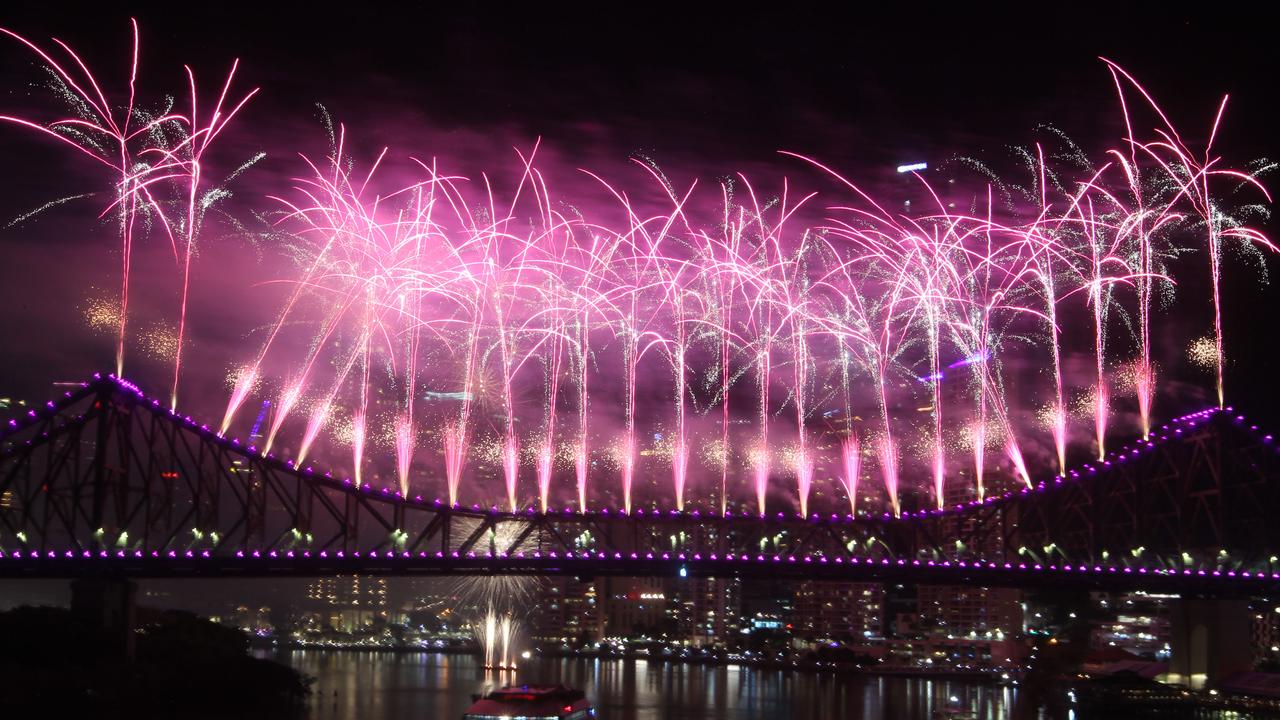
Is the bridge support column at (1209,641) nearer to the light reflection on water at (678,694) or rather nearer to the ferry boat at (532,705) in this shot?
the light reflection on water at (678,694)

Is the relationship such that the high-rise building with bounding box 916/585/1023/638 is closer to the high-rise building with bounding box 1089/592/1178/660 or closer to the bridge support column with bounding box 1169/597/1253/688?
the high-rise building with bounding box 1089/592/1178/660

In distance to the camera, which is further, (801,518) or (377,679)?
(377,679)

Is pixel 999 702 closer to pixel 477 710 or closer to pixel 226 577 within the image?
pixel 477 710

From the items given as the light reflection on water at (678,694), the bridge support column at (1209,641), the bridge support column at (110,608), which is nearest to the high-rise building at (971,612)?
the light reflection on water at (678,694)

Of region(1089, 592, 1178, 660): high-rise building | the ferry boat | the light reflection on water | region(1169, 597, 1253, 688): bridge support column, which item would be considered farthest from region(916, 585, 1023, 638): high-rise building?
the ferry boat

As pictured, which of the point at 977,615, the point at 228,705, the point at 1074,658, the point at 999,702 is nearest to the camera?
the point at 228,705

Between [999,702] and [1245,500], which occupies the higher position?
[1245,500]

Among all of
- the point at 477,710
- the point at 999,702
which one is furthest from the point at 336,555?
the point at 999,702

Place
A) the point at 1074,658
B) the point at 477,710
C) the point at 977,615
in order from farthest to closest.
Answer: the point at 977,615, the point at 1074,658, the point at 477,710
